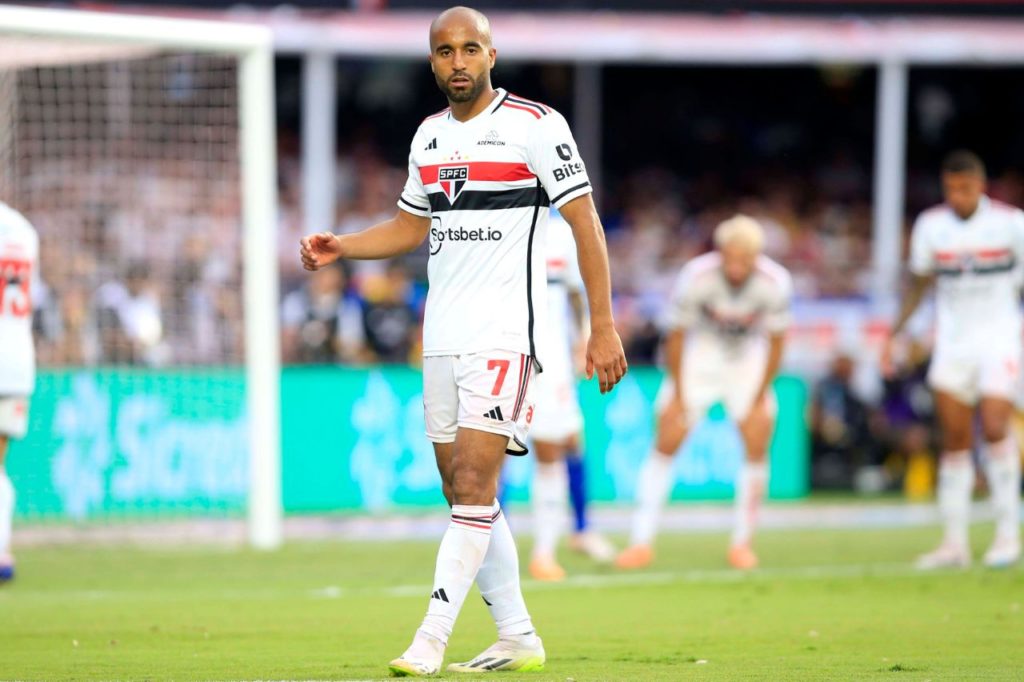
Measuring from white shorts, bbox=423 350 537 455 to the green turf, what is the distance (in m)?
0.97

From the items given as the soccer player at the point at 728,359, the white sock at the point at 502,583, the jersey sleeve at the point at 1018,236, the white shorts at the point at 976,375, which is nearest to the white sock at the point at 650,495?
the soccer player at the point at 728,359

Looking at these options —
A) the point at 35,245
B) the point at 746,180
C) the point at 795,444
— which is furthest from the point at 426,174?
the point at 746,180

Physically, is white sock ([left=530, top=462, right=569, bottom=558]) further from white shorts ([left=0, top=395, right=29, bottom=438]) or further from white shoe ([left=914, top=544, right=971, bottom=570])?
white shorts ([left=0, top=395, right=29, bottom=438])

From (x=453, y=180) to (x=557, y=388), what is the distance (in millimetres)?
5135

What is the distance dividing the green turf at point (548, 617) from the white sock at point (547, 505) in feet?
0.97

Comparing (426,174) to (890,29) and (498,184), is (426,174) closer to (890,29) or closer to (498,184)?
(498,184)

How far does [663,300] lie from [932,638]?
13.7 metres

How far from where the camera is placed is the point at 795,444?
1773 cm

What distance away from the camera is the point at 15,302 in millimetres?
10562

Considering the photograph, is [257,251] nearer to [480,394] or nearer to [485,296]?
[485,296]

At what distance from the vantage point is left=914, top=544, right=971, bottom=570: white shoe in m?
11.5

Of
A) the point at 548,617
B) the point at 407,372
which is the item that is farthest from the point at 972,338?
the point at 407,372

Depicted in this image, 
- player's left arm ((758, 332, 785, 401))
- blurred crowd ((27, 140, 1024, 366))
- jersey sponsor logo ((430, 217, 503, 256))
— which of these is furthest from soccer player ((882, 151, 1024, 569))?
blurred crowd ((27, 140, 1024, 366))

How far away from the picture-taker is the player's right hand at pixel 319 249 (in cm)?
694
